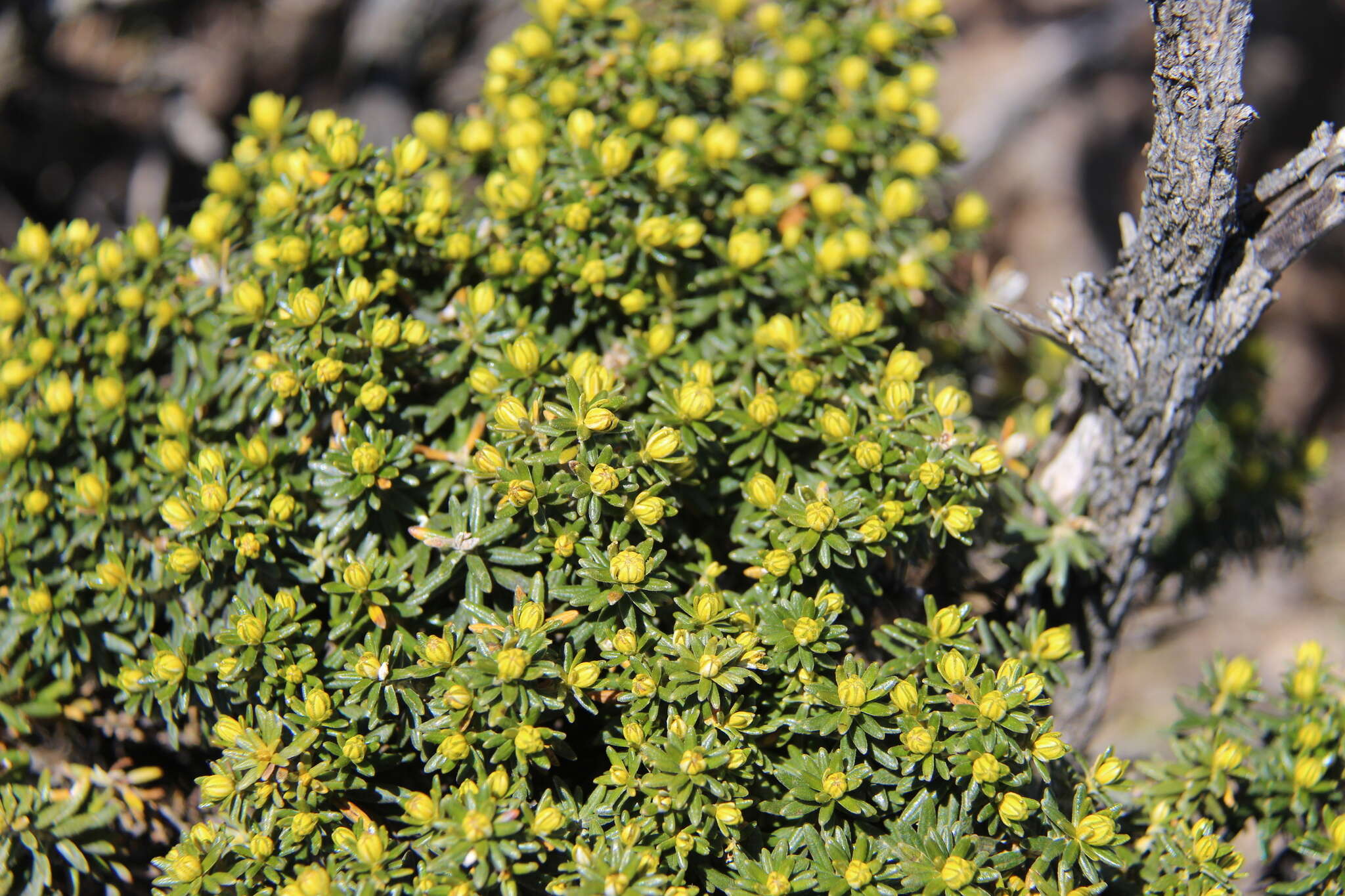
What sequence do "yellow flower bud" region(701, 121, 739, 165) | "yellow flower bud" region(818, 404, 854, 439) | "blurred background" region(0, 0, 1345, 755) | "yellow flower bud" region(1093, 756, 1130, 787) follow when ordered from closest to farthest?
"yellow flower bud" region(1093, 756, 1130, 787), "yellow flower bud" region(818, 404, 854, 439), "yellow flower bud" region(701, 121, 739, 165), "blurred background" region(0, 0, 1345, 755)

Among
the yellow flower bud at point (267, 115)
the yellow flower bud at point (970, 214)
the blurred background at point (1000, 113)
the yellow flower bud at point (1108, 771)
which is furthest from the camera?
the blurred background at point (1000, 113)

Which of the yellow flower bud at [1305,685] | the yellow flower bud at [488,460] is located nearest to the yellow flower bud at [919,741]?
the yellow flower bud at [488,460]

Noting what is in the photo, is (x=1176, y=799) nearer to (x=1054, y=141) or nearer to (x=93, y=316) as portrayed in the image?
(x=93, y=316)

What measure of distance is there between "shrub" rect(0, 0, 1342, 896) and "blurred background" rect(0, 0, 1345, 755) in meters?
2.26

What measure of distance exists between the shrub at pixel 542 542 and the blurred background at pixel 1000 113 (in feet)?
7.42

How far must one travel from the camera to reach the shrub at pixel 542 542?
184cm

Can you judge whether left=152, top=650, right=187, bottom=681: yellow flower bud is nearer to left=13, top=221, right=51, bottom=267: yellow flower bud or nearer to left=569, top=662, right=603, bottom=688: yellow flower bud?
left=569, top=662, right=603, bottom=688: yellow flower bud

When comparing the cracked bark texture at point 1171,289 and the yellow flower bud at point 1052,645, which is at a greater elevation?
the cracked bark texture at point 1171,289

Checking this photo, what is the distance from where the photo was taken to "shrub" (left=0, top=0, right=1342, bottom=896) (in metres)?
1.84

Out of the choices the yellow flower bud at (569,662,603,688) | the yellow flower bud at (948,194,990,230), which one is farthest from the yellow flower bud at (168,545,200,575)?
the yellow flower bud at (948,194,990,230)

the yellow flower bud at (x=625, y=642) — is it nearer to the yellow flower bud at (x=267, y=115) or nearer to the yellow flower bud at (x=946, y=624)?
the yellow flower bud at (x=946, y=624)

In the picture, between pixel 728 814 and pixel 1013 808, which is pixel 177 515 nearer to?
pixel 728 814

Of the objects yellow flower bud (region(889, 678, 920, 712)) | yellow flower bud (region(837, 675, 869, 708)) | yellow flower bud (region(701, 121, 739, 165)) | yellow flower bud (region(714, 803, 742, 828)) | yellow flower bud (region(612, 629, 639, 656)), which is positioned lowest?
yellow flower bud (region(714, 803, 742, 828))

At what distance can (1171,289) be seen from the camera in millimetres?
2184
